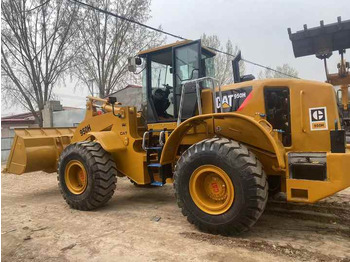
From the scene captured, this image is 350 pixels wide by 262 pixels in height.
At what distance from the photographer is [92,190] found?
5.46m

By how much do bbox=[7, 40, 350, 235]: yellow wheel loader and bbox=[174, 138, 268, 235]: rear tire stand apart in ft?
0.04

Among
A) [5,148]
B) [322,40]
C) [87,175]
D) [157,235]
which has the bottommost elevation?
[157,235]

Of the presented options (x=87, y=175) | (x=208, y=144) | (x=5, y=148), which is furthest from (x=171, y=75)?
(x=5, y=148)

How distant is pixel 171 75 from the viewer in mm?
5688

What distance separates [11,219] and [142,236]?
2468 millimetres

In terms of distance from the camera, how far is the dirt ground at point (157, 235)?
11.7ft

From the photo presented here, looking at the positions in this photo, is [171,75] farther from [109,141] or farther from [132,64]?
[109,141]

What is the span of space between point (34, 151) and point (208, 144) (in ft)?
14.2

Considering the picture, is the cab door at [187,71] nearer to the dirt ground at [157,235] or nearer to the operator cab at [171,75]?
the operator cab at [171,75]

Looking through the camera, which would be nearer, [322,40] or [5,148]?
[322,40]

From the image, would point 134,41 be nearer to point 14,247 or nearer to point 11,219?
point 11,219

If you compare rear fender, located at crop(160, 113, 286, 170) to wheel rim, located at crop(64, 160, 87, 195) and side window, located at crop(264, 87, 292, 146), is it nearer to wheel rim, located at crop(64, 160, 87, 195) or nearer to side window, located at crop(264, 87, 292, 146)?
side window, located at crop(264, 87, 292, 146)

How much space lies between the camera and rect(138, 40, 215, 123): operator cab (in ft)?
17.0

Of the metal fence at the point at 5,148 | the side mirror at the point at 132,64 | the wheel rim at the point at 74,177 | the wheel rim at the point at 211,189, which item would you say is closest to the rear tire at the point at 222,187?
the wheel rim at the point at 211,189
